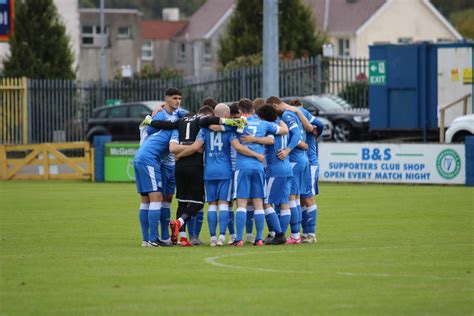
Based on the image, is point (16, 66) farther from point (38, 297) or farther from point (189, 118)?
point (38, 297)

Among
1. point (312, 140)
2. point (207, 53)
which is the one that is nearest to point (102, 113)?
point (312, 140)

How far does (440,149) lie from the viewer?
3067 centimetres

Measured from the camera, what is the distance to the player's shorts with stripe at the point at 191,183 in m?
17.5

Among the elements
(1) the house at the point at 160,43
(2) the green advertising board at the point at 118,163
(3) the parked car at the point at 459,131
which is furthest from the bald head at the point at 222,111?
(1) the house at the point at 160,43

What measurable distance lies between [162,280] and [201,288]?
77 cm

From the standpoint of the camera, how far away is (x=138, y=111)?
4309cm

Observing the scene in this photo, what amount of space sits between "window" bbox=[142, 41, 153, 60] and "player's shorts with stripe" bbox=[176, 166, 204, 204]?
255 feet

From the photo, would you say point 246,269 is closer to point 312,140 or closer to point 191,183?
point 191,183

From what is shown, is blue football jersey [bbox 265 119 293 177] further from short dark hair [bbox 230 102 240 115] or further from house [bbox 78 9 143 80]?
house [bbox 78 9 143 80]

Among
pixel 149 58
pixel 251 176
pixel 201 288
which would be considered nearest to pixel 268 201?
pixel 251 176

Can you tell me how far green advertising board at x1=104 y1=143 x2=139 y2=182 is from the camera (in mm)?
35031

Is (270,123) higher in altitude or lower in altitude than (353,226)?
higher

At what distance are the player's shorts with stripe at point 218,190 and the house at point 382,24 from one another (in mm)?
65798

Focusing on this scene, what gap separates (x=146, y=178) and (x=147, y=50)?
257 feet
